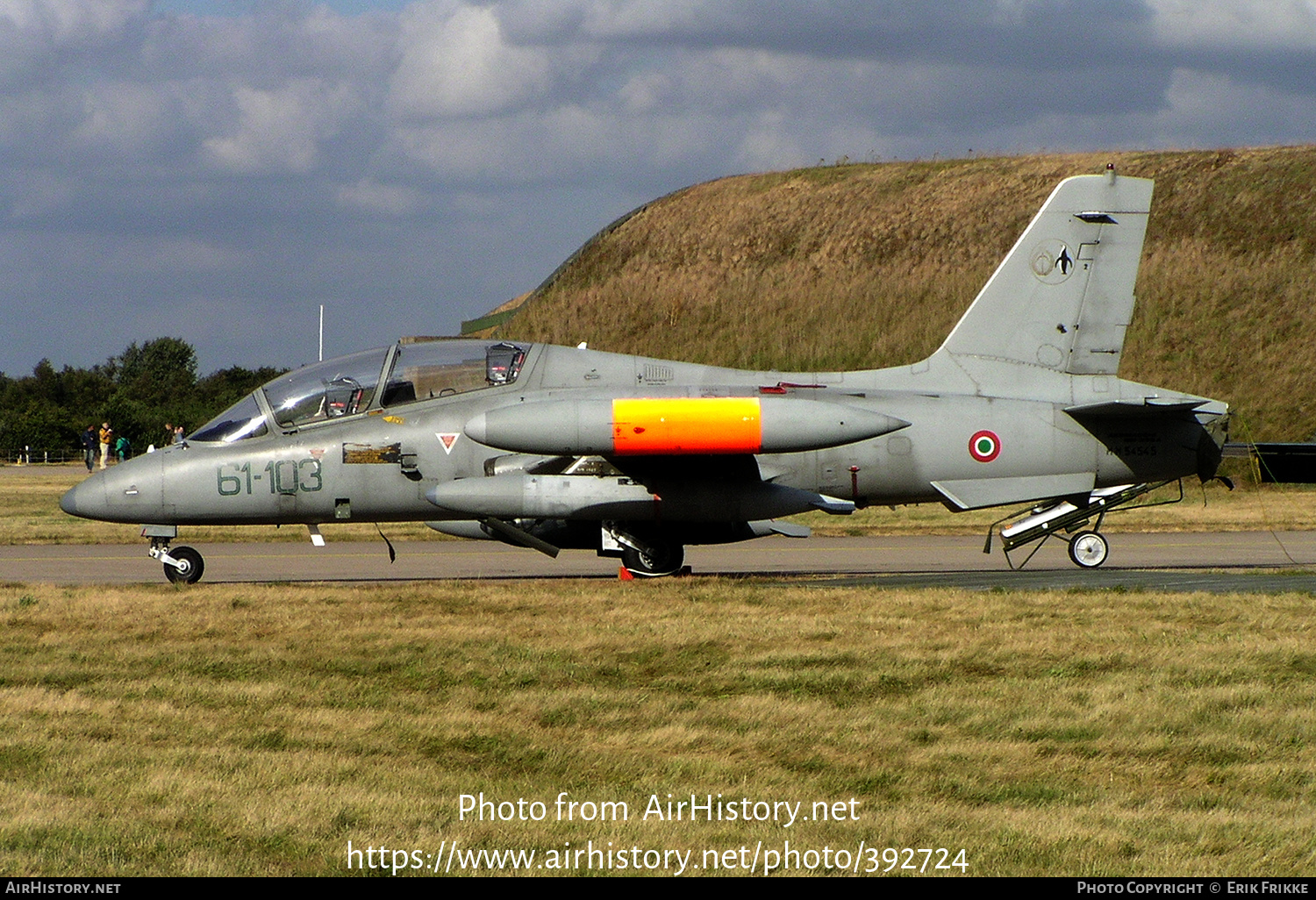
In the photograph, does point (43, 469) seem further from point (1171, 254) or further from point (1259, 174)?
point (1259, 174)

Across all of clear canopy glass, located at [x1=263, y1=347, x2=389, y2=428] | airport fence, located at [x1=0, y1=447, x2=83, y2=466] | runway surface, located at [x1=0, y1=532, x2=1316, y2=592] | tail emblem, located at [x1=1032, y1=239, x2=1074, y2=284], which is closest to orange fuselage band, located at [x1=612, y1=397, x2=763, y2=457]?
runway surface, located at [x1=0, y1=532, x2=1316, y2=592]

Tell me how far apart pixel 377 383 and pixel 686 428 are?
12.7 feet

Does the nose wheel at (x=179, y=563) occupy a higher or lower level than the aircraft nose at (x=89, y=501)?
lower

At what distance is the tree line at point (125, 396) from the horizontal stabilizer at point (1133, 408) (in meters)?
28.8

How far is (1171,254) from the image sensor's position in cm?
4538

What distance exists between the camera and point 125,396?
3920 inches

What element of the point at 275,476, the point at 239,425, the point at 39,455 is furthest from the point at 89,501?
the point at 39,455

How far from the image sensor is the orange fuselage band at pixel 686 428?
13.2m

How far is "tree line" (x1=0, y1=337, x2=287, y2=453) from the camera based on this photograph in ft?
238

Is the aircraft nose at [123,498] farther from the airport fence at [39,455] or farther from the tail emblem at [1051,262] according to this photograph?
the airport fence at [39,455]

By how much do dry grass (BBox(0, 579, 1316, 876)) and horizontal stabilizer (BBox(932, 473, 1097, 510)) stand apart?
8.90ft

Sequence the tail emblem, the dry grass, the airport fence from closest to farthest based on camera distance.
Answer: the dry grass
the tail emblem
the airport fence

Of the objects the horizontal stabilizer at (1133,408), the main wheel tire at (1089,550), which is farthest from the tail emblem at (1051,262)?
the main wheel tire at (1089,550)

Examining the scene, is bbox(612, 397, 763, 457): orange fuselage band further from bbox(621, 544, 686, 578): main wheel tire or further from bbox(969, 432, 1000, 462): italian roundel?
bbox(969, 432, 1000, 462): italian roundel
